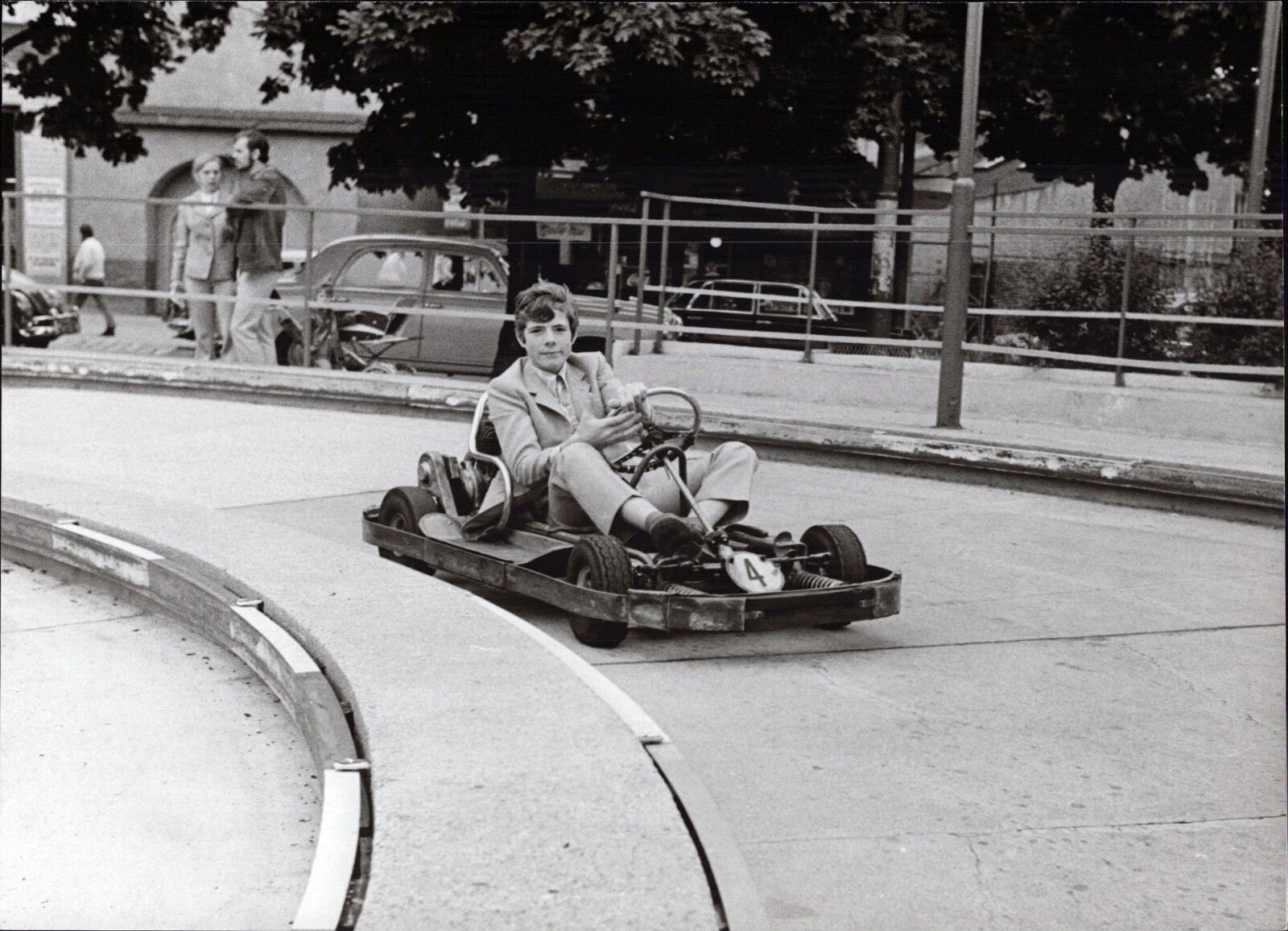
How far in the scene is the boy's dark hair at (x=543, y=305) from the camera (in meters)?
4.68

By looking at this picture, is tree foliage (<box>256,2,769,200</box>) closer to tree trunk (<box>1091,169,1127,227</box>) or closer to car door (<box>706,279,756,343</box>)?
car door (<box>706,279,756,343</box>)

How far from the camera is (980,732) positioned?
4496 mm

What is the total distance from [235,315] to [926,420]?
15.4 feet

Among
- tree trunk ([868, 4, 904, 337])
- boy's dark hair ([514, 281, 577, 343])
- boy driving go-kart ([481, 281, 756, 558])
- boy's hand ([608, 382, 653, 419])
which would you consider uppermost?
tree trunk ([868, 4, 904, 337])

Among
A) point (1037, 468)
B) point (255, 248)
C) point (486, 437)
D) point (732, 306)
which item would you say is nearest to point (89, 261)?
point (255, 248)

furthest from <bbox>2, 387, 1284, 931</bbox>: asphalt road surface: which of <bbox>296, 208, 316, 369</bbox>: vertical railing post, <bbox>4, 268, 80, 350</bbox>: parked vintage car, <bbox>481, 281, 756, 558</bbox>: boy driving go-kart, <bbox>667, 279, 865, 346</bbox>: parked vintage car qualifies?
<bbox>4, 268, 80, 350</bbox>: parked vintage car

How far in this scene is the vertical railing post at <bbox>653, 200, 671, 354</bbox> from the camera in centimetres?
459

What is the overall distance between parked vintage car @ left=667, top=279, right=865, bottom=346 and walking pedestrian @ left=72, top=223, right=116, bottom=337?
11.2m

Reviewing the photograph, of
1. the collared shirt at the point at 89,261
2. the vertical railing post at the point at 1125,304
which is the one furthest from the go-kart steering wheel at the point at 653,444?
the collared shirt at the point at 89,261

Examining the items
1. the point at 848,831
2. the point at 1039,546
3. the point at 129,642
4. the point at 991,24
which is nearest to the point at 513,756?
the point at 848,831

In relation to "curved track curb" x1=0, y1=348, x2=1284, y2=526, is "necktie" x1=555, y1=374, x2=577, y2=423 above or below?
above

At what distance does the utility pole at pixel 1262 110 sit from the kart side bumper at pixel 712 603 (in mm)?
3814

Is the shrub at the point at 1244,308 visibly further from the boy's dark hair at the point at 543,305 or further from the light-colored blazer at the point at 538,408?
the boy's dark hair at the point at 543,305

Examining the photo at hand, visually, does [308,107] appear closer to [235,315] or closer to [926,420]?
[235,315]
